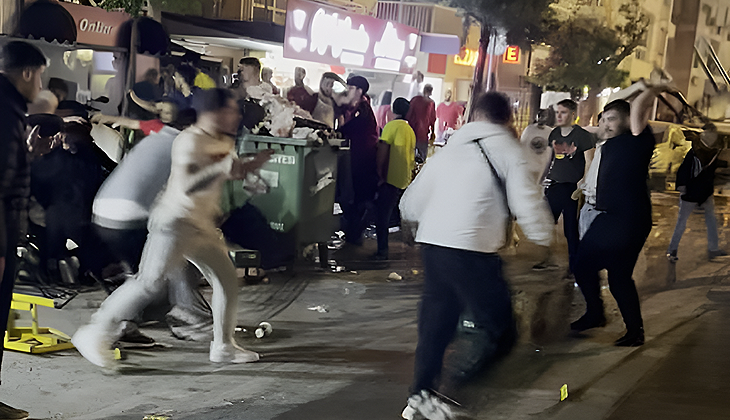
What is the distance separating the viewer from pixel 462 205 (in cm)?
404

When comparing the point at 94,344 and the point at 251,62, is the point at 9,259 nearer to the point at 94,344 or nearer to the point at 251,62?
the point at 94,344

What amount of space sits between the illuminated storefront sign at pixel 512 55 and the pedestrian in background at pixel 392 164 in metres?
1.66

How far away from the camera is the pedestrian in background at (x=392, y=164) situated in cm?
756

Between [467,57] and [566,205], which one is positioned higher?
[467,57]

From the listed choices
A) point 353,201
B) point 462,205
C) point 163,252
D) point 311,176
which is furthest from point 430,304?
point 353,201

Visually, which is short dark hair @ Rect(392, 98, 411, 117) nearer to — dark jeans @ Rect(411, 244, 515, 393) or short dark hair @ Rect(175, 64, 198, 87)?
short dark hair @ Rect(175, 64, 198, 87)

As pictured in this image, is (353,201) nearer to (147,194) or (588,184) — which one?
(588,184)

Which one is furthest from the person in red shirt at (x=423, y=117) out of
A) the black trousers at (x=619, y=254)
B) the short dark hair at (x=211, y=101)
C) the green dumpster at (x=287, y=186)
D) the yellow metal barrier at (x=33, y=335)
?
the yellow metal barrier at (x=33, y=335)

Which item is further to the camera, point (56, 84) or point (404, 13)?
point (56, 84)

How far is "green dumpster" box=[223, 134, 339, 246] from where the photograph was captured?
700 centimetres

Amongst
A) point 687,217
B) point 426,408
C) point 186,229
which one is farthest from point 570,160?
point 186,229

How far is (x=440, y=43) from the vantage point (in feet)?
18.9

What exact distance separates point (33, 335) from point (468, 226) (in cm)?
295

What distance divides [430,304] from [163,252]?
156 centimetres
